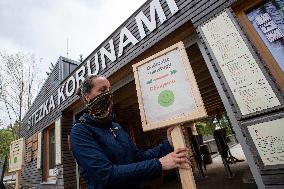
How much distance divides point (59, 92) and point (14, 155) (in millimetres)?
2984

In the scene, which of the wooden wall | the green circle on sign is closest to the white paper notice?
the green circle on sign

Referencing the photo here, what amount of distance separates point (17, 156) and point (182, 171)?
7.65 m

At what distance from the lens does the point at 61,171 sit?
8.41m

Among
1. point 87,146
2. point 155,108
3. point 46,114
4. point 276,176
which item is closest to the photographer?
point 87,146

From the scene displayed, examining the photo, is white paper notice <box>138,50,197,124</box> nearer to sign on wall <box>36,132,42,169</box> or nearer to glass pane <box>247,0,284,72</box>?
glass pane <box>247,0,284,72</box>

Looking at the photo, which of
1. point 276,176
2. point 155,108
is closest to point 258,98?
point 276,176

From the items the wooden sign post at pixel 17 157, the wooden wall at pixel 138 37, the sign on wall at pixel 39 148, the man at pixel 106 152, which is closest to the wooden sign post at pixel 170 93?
the man at pixel 106 152

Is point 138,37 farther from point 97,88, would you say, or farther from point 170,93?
point 170,93

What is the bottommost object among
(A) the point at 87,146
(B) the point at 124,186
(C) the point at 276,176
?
(C) the point at 276,176

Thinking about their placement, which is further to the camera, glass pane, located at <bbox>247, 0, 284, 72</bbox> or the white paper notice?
glass pane, located at <bbox>247, 0, 284, 72</bbox>

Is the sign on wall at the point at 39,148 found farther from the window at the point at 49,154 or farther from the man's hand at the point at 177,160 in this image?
the man's hand at the point at 177,160

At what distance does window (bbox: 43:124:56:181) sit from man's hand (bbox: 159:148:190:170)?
9697 mm

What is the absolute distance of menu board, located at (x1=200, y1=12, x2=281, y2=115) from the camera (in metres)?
3.22

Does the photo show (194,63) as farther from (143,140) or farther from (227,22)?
(143,140)
